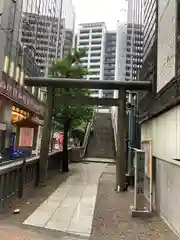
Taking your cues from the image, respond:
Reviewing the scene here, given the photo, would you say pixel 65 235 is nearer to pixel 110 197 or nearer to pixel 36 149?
pixel 110 197

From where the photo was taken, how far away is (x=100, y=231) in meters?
7.02

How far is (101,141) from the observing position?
35312mm

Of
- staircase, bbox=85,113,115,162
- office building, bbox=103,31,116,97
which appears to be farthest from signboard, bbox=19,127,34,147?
office building, bbox=103,31,116,97

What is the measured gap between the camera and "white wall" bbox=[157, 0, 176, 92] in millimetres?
7955

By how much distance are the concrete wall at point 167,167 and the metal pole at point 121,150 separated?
3.25 meters

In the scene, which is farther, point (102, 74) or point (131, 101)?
point (102, 74)

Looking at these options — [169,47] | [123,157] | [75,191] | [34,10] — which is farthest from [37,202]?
[34,10]

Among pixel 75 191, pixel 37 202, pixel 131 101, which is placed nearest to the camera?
pixel 37 202

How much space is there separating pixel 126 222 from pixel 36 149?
778 centimetres

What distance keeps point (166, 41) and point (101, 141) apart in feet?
88.6

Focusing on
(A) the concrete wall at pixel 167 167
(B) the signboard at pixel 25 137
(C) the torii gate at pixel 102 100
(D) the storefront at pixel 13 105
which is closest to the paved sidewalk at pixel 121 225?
(A) the concrete wall at pixel 167 167

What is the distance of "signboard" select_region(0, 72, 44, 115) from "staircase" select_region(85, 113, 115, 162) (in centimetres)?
1179

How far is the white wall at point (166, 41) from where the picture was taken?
795 cm

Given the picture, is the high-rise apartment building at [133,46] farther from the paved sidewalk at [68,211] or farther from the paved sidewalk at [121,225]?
the paved sidewalk at [121,225]
